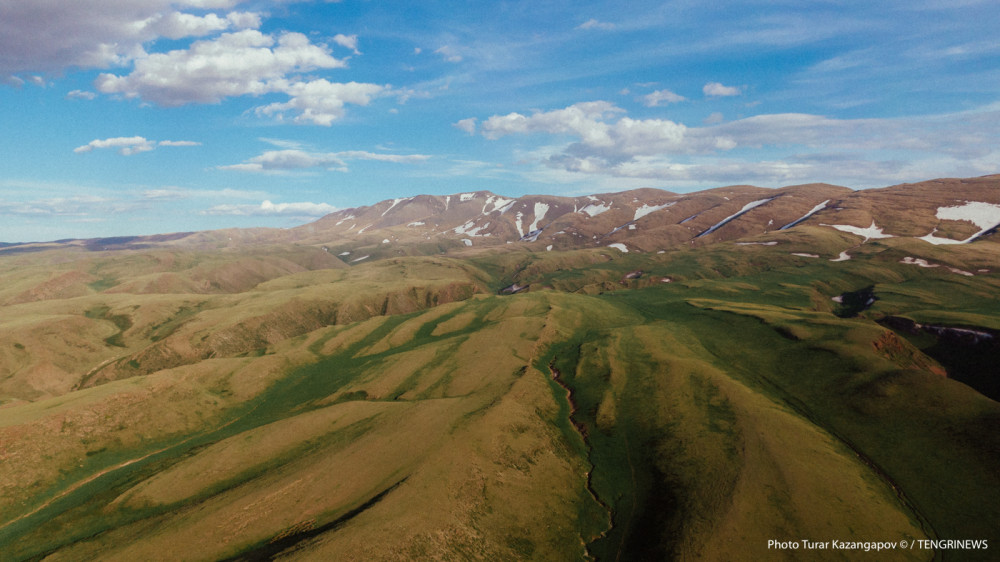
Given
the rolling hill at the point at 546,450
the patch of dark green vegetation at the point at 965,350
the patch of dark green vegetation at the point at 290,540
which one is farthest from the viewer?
the patch of dark green vegetation at the point at 965,350

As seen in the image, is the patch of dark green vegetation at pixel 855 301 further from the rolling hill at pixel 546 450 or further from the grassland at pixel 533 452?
the rolling hill at pixel 546 450

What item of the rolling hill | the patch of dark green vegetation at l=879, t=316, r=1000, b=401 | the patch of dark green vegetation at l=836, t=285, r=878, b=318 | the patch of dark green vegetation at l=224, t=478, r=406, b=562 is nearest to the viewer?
the patch of dark green vegetation at l=224, t=478, r=406, b=562

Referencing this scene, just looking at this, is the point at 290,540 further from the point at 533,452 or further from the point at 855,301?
the point at 855,301

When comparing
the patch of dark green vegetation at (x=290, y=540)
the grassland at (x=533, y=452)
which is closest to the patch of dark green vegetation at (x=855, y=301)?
the grassland at (x=533, y=452)

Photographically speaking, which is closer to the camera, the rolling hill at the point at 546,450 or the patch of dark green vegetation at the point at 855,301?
the rolling hill at the point at 546,450

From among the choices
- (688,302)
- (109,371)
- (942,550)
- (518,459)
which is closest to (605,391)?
(518,459)

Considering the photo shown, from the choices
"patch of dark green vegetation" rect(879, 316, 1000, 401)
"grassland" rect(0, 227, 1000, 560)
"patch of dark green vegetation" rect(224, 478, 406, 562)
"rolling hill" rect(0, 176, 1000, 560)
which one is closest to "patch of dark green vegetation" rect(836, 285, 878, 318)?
"grassland" rect(0, 227, 1000, 560)

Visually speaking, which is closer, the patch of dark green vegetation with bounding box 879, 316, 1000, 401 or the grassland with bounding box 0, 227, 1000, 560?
the grassland with bounding box 0, 227, 1000, 560

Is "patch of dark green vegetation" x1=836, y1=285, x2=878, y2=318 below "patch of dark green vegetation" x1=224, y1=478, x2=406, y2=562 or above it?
below

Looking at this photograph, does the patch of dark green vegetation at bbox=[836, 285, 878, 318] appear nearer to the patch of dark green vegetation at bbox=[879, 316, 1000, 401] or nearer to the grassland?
the grassland

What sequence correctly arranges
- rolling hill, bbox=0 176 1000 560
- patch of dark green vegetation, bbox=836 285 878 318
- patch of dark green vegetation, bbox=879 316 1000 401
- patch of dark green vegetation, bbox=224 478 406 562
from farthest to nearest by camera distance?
1. patch of dark green vegetation, bbox=836 285 878 318
2. patch of dark green vegetation, bbox=879 316 1000 401
3. rolling hill, bbox=0 176 1000 560
4. patch of dark green vegetation, bbox=224 478 406 562

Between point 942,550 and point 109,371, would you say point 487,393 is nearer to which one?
point 942,550
